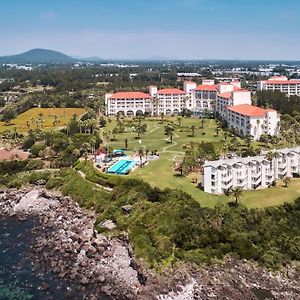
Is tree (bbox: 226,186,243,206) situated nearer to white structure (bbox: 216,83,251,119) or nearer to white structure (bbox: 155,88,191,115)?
white structure (bbox: 216,83,251,119)

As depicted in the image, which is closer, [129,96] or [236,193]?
[236,193]

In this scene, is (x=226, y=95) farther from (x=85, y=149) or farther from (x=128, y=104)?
(x=85, y=149)

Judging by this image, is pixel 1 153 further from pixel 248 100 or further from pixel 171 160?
pixel 248 100

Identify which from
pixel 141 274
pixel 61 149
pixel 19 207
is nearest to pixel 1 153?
pixel 61 149

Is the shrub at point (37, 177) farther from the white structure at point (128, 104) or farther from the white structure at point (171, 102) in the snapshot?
the white structure at point (171, 102)

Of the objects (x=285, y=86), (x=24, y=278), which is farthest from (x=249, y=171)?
(x=285, y=86)

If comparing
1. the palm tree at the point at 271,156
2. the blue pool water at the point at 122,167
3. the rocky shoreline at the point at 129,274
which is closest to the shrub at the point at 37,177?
the blue pool water at the point at 122,167

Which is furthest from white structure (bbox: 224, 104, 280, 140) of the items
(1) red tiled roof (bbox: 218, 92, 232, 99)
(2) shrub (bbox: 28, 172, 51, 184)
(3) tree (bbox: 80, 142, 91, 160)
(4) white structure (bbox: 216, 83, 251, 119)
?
(2) shrub (bbox: 28, 172, 51, 184)
